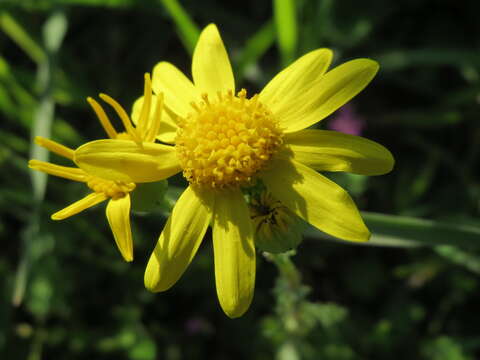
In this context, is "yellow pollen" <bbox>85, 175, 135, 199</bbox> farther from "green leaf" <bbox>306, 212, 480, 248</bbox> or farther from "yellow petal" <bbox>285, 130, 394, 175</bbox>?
"green leaf" <bbox>306, 212, 480, 248</bbox>

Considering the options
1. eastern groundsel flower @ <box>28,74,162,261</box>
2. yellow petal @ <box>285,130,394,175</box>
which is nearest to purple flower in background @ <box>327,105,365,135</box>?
yellow petal @ <box>285,130,394,175</box>

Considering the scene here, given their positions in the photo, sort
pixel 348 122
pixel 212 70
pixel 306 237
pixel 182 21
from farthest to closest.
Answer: pixel 348 122 < pixel 306 237 < pixel 182 21 < pixel 212 70

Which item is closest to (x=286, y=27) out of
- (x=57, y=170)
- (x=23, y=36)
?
(x=57, y=170)

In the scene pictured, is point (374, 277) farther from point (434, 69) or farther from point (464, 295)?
point (434, 69)

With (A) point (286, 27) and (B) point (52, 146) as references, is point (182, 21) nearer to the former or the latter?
(A) point (286, 27)

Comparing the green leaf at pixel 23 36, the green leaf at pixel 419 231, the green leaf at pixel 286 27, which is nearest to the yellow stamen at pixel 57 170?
the green leaf at pixel 419 231

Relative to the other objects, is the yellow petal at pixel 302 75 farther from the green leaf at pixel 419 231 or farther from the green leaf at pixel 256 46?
the green leaf at pixel 256 46
